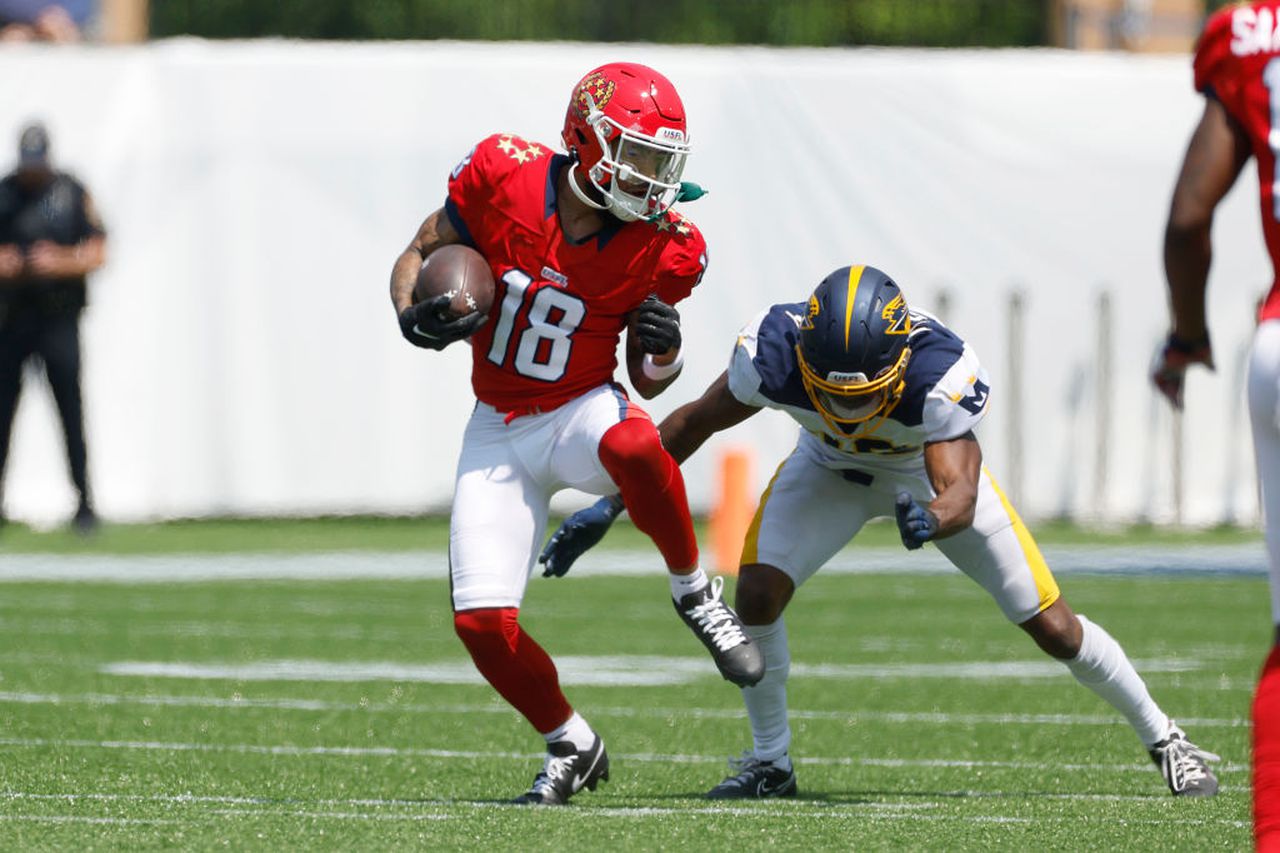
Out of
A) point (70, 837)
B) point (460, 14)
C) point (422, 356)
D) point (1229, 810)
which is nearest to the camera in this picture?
point (70, 837)

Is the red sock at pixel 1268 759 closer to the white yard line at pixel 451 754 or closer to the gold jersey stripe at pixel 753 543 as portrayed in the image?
the gold jersey stripe at pixel 753 543

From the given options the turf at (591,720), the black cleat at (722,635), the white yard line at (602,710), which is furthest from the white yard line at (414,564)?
the black cleat at (722,635)

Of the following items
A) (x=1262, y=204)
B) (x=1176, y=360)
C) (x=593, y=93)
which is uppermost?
(x=1262, y=204)

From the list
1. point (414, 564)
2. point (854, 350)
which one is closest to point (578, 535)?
point (854, 350)

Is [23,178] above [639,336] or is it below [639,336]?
below

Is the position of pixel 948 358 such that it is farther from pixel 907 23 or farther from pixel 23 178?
pixel 907 23

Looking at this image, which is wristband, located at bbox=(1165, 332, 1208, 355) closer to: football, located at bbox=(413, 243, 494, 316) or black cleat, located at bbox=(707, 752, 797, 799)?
football, located at bbox=(413, 243, 494, 316)

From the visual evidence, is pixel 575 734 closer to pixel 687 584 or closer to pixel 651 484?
pixel 687 584

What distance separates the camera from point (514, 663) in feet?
17.0

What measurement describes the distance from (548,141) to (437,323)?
8.22m

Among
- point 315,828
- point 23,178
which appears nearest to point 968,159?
point 23,178

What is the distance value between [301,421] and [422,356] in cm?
82

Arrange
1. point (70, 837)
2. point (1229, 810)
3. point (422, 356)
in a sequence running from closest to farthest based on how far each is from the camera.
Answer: point (70, 837) → point (1229, 810) → point (422, 356)

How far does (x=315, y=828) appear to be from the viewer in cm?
461
